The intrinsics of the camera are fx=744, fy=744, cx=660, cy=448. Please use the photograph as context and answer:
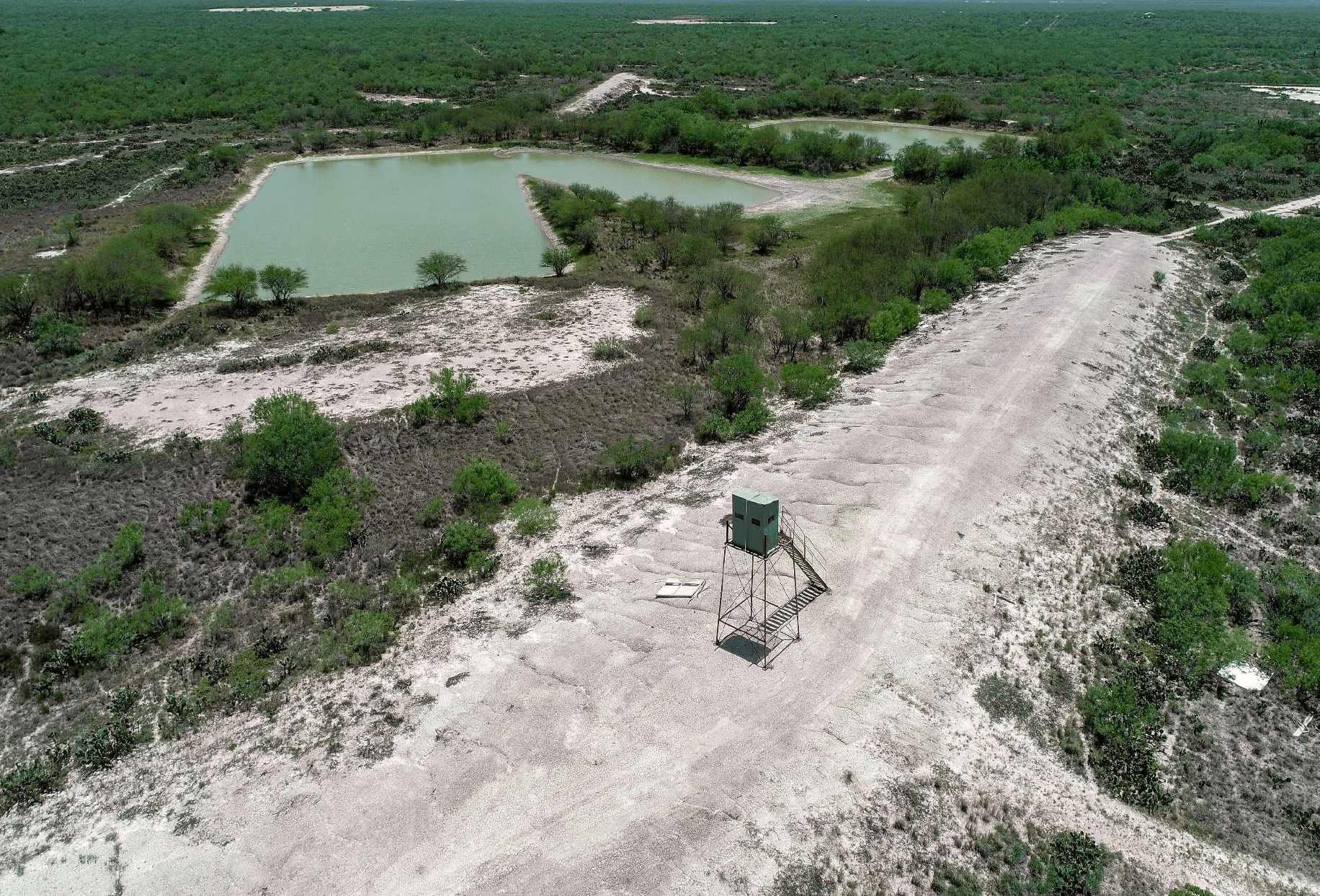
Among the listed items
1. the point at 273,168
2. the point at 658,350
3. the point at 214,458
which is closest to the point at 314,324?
the point at 214,458

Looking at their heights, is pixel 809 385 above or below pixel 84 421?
above

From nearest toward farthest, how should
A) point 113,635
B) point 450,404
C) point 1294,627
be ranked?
point 113,635
point 1294,627
point 450,404

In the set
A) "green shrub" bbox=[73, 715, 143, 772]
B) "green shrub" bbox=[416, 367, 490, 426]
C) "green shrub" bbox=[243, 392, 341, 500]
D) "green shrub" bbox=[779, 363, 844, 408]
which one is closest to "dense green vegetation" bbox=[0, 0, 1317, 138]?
"green shrub" bbox=[779, 363, 844, 408]

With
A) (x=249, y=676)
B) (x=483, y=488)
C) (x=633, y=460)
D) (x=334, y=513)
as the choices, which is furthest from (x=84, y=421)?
(x=633, y=460)

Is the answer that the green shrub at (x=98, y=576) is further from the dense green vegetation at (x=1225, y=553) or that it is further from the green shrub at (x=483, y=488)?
the dense green vegetation at (x=1225, y=553)

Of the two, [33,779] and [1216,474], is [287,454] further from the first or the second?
[1216,474]

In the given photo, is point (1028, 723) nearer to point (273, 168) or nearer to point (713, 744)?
point (713, 744)

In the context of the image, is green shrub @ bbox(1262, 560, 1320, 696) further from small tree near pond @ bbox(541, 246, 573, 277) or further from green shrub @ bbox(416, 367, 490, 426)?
small tree near pond @ bbox(541, 246, 573, 277)
